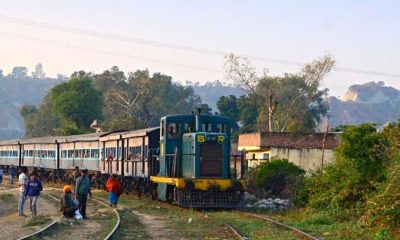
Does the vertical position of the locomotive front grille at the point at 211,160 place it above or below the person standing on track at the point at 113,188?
above

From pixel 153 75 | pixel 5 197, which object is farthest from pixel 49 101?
pixel 5 197

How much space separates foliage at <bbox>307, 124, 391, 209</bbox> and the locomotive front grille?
11.0 ft

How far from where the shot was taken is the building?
41469mm

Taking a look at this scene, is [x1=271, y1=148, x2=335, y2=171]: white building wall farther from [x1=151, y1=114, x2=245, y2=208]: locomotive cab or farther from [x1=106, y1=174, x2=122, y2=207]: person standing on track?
[x1=106, y1=174, x2=122, y2=207]: person standing on track

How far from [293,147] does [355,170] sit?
20.0 meters

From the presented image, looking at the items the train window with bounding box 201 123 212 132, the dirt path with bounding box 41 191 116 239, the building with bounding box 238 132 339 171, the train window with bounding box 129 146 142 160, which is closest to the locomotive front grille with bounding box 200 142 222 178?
the train window with bounding box 201 123 212 132

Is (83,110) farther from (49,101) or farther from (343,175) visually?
(343,175)

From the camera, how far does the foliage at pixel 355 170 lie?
21500 mm

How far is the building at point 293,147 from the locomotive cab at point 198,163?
1552cm

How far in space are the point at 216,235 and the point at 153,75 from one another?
9207 centimetres

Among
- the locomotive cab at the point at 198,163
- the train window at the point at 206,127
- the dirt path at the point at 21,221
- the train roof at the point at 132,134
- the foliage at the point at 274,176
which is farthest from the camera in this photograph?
the foliage at the point at 274,176

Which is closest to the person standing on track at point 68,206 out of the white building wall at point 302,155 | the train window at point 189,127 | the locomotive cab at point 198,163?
→ the locomotive cab at point 198,163

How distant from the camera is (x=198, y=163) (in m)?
24.2

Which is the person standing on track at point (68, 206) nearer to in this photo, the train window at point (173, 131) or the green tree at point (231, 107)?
the train window at point (173, 131)
